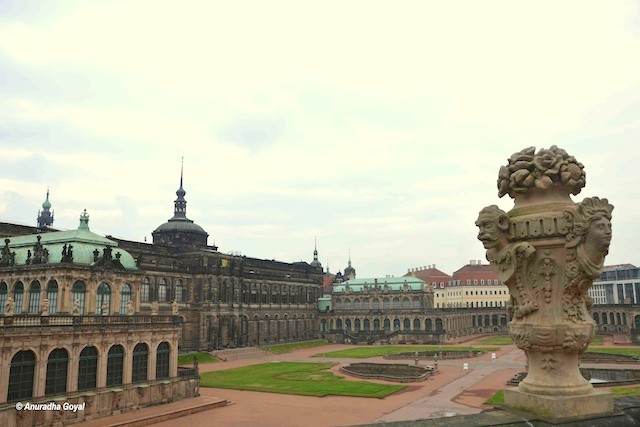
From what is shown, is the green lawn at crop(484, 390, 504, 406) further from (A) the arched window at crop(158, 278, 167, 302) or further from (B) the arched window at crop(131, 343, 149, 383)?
(A) the arched window at crop(158, 278, 167, 302)

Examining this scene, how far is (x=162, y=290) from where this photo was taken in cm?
9188

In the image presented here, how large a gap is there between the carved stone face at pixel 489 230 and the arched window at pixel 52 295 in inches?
1970

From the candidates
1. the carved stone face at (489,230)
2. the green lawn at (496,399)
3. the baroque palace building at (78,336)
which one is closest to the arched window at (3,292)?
the baroque palace building at (78,336)

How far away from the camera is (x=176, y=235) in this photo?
109m

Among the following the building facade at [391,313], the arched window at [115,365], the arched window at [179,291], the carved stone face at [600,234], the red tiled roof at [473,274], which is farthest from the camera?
the red tiled roof at [473,274]

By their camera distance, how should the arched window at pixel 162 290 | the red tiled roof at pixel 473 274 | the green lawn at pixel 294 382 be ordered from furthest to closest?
1. the red tiled roof at pixel 473 274
2. the arched window at pixel 162 290
3. the green lawn at pixel 294 382

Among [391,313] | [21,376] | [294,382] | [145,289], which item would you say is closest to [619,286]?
[391,313]

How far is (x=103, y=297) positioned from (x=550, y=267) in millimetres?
51493

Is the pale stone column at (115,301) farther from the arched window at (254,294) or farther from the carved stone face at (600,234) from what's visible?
the arched window at (254,294)

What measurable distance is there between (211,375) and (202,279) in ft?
106

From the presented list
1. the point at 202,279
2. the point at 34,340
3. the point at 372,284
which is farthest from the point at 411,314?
the point at 34,340

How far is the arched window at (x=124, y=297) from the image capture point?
179 feet

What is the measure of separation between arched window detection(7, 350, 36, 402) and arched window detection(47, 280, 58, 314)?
422 inches

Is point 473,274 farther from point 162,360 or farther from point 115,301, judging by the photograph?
point 115,301
